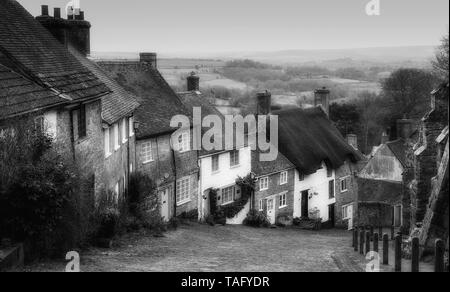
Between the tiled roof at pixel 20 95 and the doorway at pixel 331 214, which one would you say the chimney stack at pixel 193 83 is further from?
the tiled roof at pixel 20 95

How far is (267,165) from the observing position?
36.1 meters

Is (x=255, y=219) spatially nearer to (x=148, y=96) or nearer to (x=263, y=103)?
(x=148, y=96)

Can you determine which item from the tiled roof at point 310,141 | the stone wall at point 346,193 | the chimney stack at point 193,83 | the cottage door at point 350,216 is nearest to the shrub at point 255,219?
the tiled roof at point 310,141

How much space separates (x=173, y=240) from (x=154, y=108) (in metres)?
10.5

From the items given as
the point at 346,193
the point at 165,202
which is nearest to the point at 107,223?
the point at 165,202

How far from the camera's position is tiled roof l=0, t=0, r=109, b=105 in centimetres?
1772

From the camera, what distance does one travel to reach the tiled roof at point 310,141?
1511 inches

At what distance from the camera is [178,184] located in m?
30.5

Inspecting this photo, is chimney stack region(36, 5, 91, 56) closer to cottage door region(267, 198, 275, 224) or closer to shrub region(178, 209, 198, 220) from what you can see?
shrub region(178, 209, 198, 220)

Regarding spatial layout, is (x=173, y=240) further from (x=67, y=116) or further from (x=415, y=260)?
(x=415, y=260)

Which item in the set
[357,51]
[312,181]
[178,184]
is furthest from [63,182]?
[357,51]

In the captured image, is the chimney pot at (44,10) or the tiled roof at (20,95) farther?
the chimney pot at (44,10)

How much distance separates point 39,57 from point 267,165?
751 inches

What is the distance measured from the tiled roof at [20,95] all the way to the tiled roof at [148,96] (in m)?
11.0
